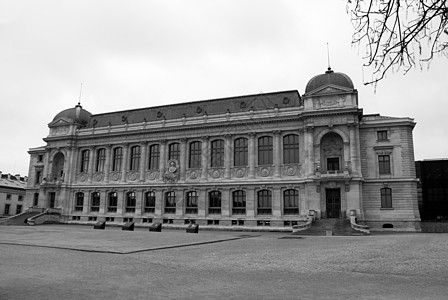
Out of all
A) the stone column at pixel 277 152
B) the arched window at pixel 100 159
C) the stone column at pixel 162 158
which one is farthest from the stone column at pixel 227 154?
the arched window at pixel 100 159

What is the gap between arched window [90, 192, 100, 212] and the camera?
192 feet

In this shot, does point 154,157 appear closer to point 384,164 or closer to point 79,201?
point 79,201

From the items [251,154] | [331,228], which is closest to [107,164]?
[251,154]

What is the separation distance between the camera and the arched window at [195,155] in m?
53.2

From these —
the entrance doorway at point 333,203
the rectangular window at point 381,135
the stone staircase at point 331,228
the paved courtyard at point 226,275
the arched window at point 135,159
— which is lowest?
the paved courtyard at point 226,275

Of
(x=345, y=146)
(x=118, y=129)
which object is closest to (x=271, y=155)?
(x=345, y=146)

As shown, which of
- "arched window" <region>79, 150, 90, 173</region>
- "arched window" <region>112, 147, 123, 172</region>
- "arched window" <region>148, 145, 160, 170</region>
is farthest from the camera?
"arched window" <region>79, 150, 90, 173</region>

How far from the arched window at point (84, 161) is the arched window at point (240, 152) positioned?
1036 inches

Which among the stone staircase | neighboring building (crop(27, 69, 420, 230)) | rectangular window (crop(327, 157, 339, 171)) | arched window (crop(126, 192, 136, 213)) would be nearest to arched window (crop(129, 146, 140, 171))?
neighboring building (crop(27, 69, 420, 230))

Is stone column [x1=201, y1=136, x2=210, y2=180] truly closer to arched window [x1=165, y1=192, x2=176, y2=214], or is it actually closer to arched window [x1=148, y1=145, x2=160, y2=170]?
arched window [x1=165, y1=192, x2=176, y2=214]

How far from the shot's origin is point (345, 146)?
44.9m

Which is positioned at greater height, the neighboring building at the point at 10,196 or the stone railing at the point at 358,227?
the neighboring building at the point at 10,196

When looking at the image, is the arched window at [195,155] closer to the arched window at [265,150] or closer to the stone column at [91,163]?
the arched window at [265,150]

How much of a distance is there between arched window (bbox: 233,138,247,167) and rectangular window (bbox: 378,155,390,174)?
16.9m
